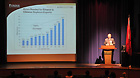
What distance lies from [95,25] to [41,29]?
1.80m

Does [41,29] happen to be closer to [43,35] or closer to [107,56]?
[43,35]

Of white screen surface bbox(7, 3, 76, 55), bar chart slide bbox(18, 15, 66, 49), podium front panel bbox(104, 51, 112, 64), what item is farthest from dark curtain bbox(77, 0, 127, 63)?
podium front panel bbox(104, 51, 112, 64)

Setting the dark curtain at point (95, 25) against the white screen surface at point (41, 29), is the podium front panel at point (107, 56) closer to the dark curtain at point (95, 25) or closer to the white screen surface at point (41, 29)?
the dark curtain at point (95, 25)

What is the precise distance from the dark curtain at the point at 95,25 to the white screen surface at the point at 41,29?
1.01 feet

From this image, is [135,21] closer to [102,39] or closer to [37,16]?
[102,39]

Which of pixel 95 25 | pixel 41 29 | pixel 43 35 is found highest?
pixel 95 25

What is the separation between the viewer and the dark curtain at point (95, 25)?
795 centimetres

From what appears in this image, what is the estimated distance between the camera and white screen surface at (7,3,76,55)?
7.80 meters

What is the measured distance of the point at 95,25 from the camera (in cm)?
798

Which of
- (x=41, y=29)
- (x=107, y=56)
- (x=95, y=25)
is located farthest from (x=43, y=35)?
(x=107, y=56)

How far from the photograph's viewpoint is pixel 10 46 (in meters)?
7.84

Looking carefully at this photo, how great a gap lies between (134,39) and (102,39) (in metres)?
1.07

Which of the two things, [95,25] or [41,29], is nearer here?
[41,29]

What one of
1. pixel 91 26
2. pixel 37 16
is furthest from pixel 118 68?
pixel 37 16
